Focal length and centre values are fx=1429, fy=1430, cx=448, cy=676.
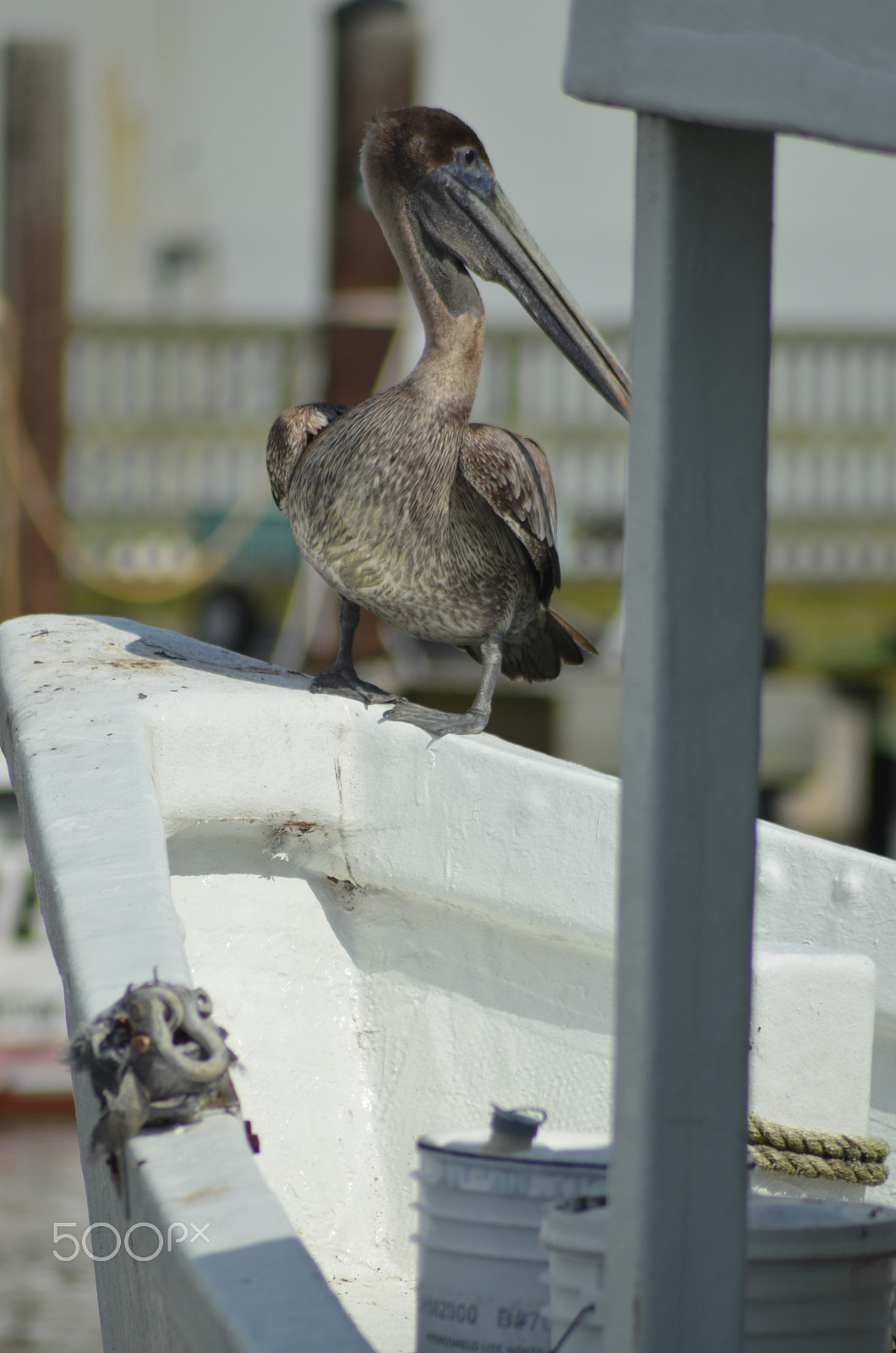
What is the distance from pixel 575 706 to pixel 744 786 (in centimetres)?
797

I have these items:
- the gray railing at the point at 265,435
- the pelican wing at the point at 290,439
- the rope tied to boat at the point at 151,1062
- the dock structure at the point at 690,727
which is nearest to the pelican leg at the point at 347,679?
the pelican wing at the point at 290,439

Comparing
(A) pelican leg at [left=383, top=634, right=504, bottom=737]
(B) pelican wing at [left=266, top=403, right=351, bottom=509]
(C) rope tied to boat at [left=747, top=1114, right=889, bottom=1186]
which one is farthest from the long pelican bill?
(C) rope tied to boat at [left=747, top=1114, right=889, bottom=1186]

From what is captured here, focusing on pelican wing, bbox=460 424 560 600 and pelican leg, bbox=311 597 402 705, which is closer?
pelican leg, bbox=311 597 402 705

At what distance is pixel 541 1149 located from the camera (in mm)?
1086

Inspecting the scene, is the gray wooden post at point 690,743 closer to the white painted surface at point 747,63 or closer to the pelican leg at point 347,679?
the white painted surface at point 747,63

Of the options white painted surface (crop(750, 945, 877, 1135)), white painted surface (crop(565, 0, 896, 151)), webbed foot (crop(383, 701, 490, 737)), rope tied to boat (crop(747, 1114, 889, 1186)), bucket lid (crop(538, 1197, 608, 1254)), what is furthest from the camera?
webbed foot (crop(383, 701, 490, 737))

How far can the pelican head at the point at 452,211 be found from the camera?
7.42 ft

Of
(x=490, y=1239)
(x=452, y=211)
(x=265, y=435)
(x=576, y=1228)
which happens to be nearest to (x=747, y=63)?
(x=576, y=1228)

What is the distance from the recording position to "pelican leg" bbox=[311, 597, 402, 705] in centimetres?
210

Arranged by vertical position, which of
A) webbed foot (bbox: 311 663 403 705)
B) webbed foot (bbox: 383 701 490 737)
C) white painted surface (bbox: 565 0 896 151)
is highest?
white painted surface (bbox: 565 0 896 151)

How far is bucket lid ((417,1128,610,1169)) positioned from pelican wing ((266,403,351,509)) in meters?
1.50

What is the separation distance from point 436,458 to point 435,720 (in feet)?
1.60

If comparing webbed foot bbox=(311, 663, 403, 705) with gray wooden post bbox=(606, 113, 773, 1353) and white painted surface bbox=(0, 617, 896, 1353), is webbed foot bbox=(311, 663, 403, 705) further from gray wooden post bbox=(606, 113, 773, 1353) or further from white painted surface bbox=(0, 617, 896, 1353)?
gray wooden post bbox=(606, 113, 773, 1353)

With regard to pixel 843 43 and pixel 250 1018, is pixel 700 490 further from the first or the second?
pixel 250 1018
